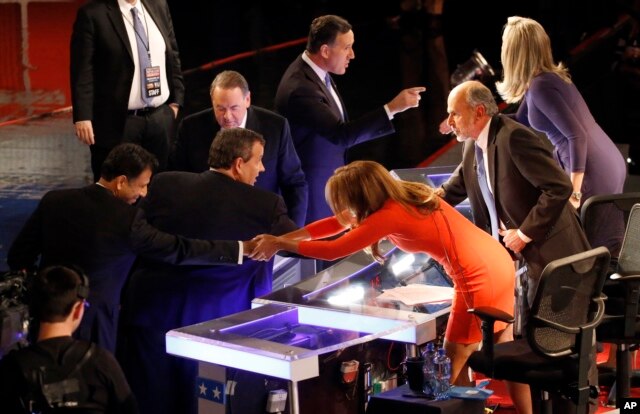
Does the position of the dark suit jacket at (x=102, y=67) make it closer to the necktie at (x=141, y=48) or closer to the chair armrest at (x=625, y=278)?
the necktie at (x=141, y=48)

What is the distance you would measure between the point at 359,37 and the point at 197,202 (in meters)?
9.18

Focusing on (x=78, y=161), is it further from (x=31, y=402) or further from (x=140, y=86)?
(x=31, y=402)

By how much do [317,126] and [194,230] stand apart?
140cm

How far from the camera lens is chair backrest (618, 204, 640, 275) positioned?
498cm

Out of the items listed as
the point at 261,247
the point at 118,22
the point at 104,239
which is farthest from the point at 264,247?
the point at 118,22

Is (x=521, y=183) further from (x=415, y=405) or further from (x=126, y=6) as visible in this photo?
(x=126, y=6)

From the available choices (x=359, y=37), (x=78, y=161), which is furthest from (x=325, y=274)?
(x=359, y=37)

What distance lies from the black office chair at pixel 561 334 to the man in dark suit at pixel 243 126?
5.32ft

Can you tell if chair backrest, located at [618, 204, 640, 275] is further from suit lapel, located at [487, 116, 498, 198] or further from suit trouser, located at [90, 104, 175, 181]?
suit trouser, located at [90, 104, 175, 181]

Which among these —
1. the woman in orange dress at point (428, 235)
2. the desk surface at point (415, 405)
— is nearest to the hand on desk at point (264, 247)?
the woman in orange dress at point (428, 235)

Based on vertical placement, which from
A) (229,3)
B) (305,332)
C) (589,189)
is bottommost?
(305,332)

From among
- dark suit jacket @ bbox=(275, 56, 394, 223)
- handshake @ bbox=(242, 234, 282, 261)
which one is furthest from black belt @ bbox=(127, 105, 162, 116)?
handshake @ bbox=(242, 234, 282, 261)

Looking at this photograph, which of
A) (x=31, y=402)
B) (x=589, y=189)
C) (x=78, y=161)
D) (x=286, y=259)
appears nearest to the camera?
(x=31, y=402)

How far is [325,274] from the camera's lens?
508 cm
